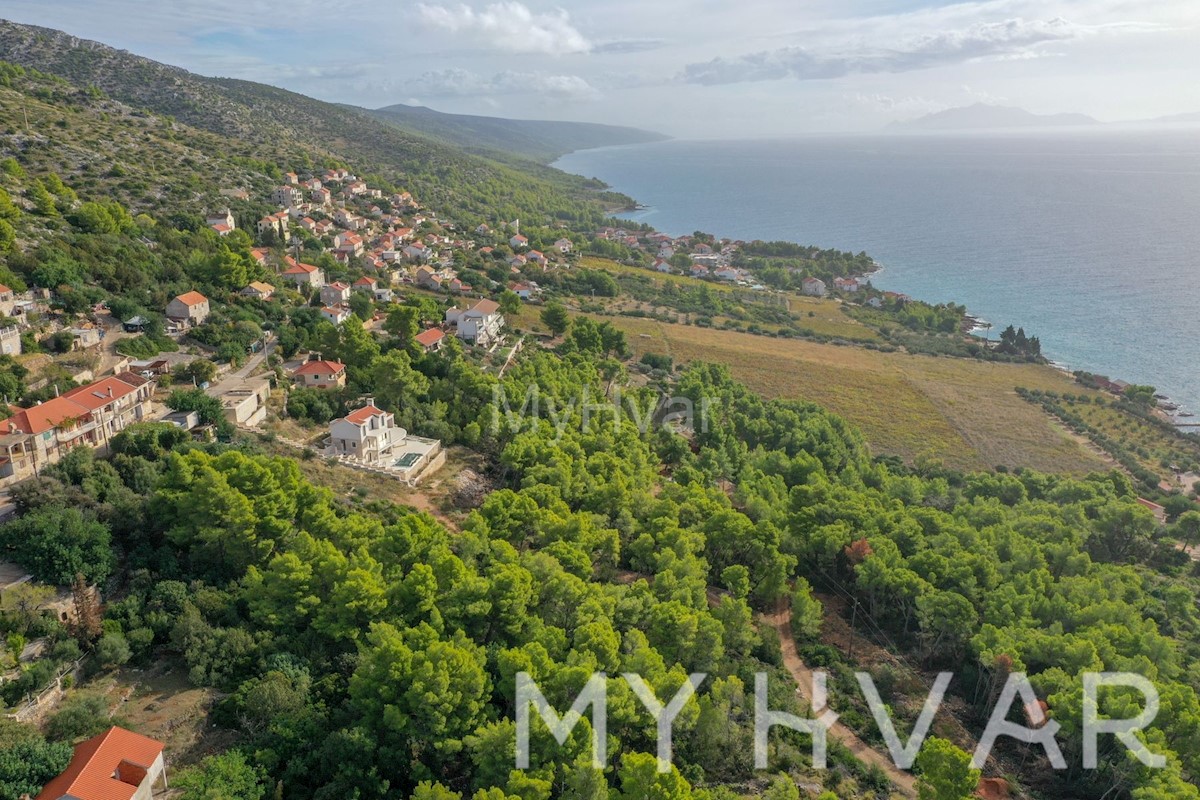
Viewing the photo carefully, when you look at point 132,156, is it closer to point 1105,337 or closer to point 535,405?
point 535,405

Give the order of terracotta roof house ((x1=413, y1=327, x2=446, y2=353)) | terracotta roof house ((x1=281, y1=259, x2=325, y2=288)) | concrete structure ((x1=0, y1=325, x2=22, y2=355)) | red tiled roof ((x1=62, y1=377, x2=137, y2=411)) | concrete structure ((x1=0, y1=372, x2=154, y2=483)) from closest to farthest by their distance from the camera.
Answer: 1. concrete structure ((x1=0, y1=372, x2=154, y2=483))
2. red tiled roof ((x1=62, y1=377, x2=137, y2=411))
3. concrete structure ((x1=0, y1=325, x2=22, y2=355))
4. terracotta roof house ((x1=413, y1=327, x2=446, y2=353))
5. terracotta roof house ((x1=281, y1=259, x2=325, y2=288))

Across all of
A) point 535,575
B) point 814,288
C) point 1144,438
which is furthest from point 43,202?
point 814,288

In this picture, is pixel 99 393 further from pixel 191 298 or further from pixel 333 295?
pixel 333 295

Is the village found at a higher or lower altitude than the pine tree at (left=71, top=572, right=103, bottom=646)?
higher

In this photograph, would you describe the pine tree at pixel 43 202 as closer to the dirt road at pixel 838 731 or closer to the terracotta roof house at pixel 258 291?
the terracotta roof house at pixel 258 291

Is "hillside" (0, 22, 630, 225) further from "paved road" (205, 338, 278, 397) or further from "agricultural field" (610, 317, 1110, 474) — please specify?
"paved road" (205, 338, 278, 397)

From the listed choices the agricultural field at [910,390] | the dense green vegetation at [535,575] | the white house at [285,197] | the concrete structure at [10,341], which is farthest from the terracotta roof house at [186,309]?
the white house at [285,197]

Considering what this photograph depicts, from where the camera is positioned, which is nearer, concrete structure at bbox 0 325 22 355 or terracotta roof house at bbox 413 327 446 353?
concrete structure at bbox 0 325 22 355

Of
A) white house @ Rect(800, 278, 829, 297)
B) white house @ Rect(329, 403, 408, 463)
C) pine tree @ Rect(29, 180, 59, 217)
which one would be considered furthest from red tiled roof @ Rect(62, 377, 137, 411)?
white house @ Rect(800, 278, 829, 297)
